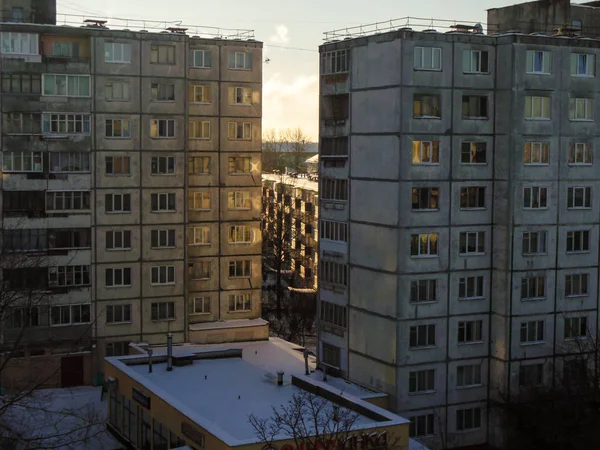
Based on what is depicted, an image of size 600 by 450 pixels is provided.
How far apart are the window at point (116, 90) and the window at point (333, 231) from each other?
52.1 ft

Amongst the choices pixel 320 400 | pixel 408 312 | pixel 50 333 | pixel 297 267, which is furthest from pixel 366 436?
pixel 297 267

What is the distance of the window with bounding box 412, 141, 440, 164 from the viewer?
1839 inches

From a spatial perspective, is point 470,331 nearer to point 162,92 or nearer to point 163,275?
point 163,275

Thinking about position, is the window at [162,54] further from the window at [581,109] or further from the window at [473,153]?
the window at [581,109]

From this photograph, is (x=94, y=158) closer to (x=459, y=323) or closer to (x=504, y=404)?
(x=459, y=323)

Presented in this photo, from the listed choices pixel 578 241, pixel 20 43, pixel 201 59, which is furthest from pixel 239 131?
pixel 578 241

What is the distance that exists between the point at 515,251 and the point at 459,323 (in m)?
4.78

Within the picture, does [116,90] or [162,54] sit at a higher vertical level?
[162,54]

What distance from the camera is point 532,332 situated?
48.9 metres

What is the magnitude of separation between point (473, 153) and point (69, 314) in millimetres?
26749

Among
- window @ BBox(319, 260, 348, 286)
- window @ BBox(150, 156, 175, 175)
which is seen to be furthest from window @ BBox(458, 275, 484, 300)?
window @ BBox(150, 156, 175, 175)

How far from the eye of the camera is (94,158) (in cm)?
5731

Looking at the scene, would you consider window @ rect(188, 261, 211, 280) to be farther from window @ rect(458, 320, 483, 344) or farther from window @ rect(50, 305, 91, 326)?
window @ rect(458, 320, 483, 344)

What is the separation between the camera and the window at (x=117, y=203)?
57.8 m
